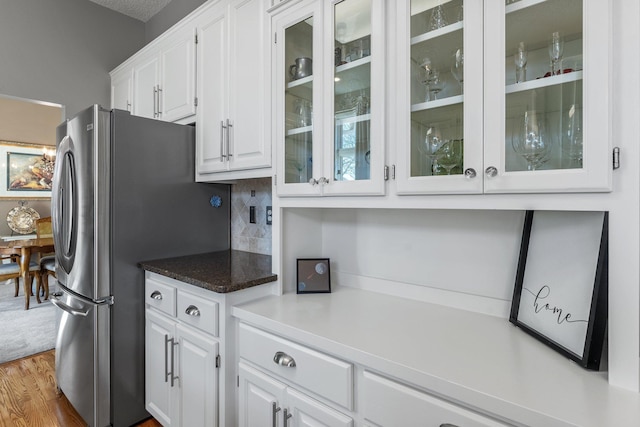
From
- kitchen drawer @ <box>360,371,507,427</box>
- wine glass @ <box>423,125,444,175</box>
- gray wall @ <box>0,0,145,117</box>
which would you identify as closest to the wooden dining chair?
gray wall @ <box>0,0,145,117</box>

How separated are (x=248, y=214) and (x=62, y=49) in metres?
→ 2.19

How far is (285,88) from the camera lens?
1568 millimetres

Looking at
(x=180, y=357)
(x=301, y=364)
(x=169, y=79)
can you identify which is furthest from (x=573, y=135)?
(x=169, y=79)

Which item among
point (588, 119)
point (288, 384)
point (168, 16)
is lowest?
point (288, 384)

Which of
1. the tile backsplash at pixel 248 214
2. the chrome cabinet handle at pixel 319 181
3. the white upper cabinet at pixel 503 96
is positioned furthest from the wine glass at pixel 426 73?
the tile backsplash at pixel 248 214

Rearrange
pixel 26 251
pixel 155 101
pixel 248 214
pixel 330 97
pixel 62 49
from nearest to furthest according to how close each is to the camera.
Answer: pixel 330 97 < pixel 248 214 < pixel 155 101 < pixel 62 49 < pixel 26 251

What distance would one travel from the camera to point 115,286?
5.75ft

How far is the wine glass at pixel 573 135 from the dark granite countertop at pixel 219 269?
1.21 m

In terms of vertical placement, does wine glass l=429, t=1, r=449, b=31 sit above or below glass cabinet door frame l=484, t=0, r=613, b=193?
above

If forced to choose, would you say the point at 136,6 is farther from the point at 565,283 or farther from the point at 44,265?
the point at 565,283

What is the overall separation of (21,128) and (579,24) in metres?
6.66

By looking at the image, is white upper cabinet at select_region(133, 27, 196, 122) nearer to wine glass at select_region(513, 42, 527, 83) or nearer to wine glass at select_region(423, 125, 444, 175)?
wine glass at select_region(423, 125, 444, 175)

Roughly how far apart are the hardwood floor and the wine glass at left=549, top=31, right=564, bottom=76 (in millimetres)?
2449

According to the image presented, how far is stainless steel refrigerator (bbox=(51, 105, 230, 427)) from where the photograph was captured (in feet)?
5.64
